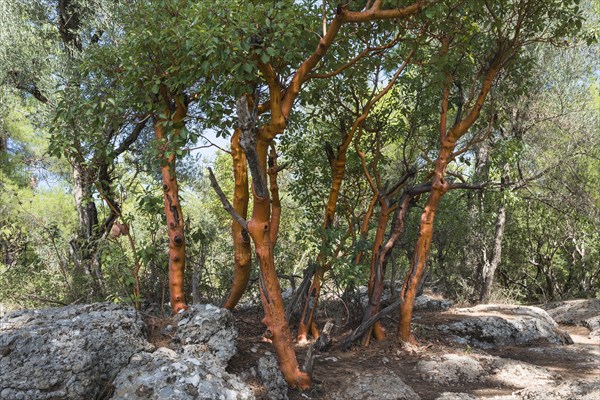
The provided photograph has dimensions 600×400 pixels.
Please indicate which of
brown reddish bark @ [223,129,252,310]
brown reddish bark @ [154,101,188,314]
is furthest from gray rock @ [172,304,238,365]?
brown reddish bark @ [223,129,252,310]

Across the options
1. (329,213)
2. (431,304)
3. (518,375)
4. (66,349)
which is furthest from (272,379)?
(431,304)

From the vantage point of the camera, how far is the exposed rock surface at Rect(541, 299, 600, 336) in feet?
35.1

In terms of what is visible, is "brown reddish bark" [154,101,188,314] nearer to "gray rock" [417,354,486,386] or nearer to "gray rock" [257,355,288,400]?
"gray rock" [257,355,288,400]

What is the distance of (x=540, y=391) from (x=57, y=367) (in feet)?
15.5

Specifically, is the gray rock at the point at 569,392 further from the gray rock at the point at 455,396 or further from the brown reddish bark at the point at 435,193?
the brown reddish bark at the point at 435,193

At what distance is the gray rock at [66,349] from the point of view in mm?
4180

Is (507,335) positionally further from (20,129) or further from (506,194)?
(20,129)

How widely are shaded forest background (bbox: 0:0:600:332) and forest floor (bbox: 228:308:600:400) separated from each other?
100cm

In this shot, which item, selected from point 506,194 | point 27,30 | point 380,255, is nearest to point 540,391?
point 506,194

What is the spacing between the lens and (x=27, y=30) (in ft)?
37.1

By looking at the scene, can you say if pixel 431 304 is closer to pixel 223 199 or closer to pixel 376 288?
pixel 376 288

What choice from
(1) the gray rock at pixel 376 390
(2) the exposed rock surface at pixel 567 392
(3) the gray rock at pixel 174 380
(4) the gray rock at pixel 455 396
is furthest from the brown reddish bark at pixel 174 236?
(2) the exposed rock surface at pixel 567 392

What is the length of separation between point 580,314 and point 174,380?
10194 mm

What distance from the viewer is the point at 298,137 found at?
8.93 metres
